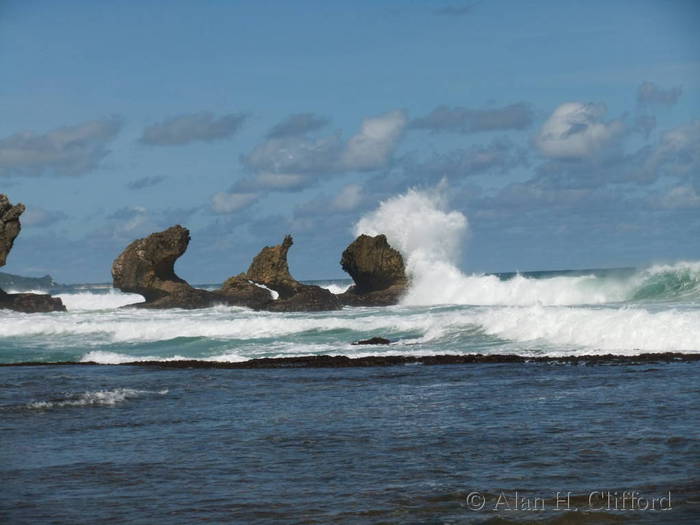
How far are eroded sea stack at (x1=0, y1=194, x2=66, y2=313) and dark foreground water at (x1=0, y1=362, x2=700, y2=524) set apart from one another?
33416 millimetres

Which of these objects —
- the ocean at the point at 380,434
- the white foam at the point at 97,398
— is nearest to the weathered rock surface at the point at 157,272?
the ocean at the point at 380,434

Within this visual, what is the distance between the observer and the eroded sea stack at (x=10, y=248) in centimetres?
4891

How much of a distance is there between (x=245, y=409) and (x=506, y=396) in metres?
3.94

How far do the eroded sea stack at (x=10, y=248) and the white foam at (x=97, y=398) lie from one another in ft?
113

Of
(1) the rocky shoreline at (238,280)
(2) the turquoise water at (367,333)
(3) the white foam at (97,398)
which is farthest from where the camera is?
(1) the rocky shoreline at (238,280)

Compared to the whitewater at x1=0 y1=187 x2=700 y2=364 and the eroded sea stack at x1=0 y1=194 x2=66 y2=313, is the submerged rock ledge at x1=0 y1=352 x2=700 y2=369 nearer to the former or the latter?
Answer: the whitewater at x1=0 y1=187 x2=700 y2=364

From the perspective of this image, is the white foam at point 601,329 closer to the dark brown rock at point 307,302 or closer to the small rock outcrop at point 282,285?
the dark brown rock at point 307,302

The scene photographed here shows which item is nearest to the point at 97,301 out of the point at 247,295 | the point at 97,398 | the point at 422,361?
the point at 247,295

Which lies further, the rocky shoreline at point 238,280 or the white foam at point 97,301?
the white foam at point 97,301

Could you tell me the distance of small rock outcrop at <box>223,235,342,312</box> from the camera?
46969 millimetres

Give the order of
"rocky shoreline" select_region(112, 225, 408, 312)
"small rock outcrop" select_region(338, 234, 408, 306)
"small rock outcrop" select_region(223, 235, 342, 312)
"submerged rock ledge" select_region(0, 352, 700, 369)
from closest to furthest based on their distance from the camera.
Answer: "submerged rock ledge" select_region(0, 352, 700, 369), "small rock outcrop" select_region(223, 235, 342, 312), "rocky shoreline" select_region(112, 225, 408, 312), "small rock outcrop" select_region(338, 234, 408, 306)

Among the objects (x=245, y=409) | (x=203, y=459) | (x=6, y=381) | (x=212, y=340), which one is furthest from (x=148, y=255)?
(x=203, y=459)

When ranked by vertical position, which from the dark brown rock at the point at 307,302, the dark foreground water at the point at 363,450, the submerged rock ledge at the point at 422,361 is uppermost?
the dark brown rock at the point at 307,302

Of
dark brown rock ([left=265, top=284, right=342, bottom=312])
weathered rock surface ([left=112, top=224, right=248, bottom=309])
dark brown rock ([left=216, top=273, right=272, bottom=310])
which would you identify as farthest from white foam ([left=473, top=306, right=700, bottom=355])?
weathered rock surface ([left=112, top=224, right=248, bottom=309])
